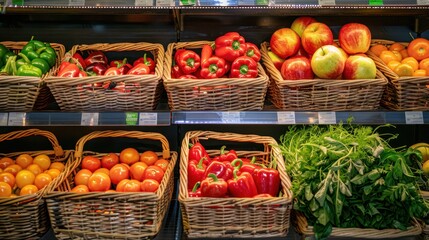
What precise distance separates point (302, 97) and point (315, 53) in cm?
22

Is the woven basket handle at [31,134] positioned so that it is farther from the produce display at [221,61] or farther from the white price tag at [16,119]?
the produce display at [221,61]

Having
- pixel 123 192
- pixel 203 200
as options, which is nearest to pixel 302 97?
pixel 203 200

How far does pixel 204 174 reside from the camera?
2.17m

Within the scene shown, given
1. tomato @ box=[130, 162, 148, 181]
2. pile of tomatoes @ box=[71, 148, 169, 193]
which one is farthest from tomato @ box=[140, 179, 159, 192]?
tomato @ box=[130, 162, 148, 181]

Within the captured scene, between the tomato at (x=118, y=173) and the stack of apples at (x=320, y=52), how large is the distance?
0.90 metres

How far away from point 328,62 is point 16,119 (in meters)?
1.45

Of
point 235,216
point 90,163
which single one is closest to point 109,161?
point 90,163

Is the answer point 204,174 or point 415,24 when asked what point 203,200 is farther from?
point 415,24

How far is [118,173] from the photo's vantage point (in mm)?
2229

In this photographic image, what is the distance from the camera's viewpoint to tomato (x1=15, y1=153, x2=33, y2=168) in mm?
2338

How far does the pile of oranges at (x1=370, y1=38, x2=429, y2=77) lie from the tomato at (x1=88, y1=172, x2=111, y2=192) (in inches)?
58.6

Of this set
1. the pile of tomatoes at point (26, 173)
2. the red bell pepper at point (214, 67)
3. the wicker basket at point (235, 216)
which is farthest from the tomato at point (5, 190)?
the red bell pepper at point (214, 67)

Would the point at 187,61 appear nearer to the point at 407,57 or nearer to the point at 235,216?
the point at 235,216

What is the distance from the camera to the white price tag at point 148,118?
2102 millimetres
